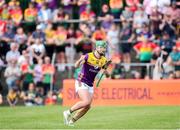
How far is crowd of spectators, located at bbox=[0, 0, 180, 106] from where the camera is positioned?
27266 millimetres

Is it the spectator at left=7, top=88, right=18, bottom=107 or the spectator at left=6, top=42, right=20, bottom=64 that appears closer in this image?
the spectator at left=7, top=88, right=18, bottom=107

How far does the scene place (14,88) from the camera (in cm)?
2766

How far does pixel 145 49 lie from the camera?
27.2 m

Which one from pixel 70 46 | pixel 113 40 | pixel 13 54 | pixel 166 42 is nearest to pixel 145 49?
pixel 166 42

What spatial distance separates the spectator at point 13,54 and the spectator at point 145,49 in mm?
4973

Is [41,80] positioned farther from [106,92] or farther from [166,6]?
[166,6]

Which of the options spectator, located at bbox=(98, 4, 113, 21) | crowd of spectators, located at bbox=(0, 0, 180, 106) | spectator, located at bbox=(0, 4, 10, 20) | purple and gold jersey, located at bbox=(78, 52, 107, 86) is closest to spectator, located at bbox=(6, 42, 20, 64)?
crowd of spectators, located at bbox=(0, 0, 180, 106)

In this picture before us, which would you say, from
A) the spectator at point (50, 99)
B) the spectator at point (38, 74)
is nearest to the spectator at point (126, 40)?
the spectator at point (50, 99)

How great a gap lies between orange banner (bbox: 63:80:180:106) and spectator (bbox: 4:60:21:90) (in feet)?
10.7

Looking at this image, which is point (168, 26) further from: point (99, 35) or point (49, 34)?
point (49, 34)

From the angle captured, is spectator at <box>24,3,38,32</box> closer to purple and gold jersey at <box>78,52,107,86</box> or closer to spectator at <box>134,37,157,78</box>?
spectator at <box>134,37,157,78</box>

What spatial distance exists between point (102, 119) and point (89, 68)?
7.87 feet

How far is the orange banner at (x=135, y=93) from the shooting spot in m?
25.2

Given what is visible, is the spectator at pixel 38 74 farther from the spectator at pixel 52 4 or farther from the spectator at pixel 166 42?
the spectator at pixel 166 42
